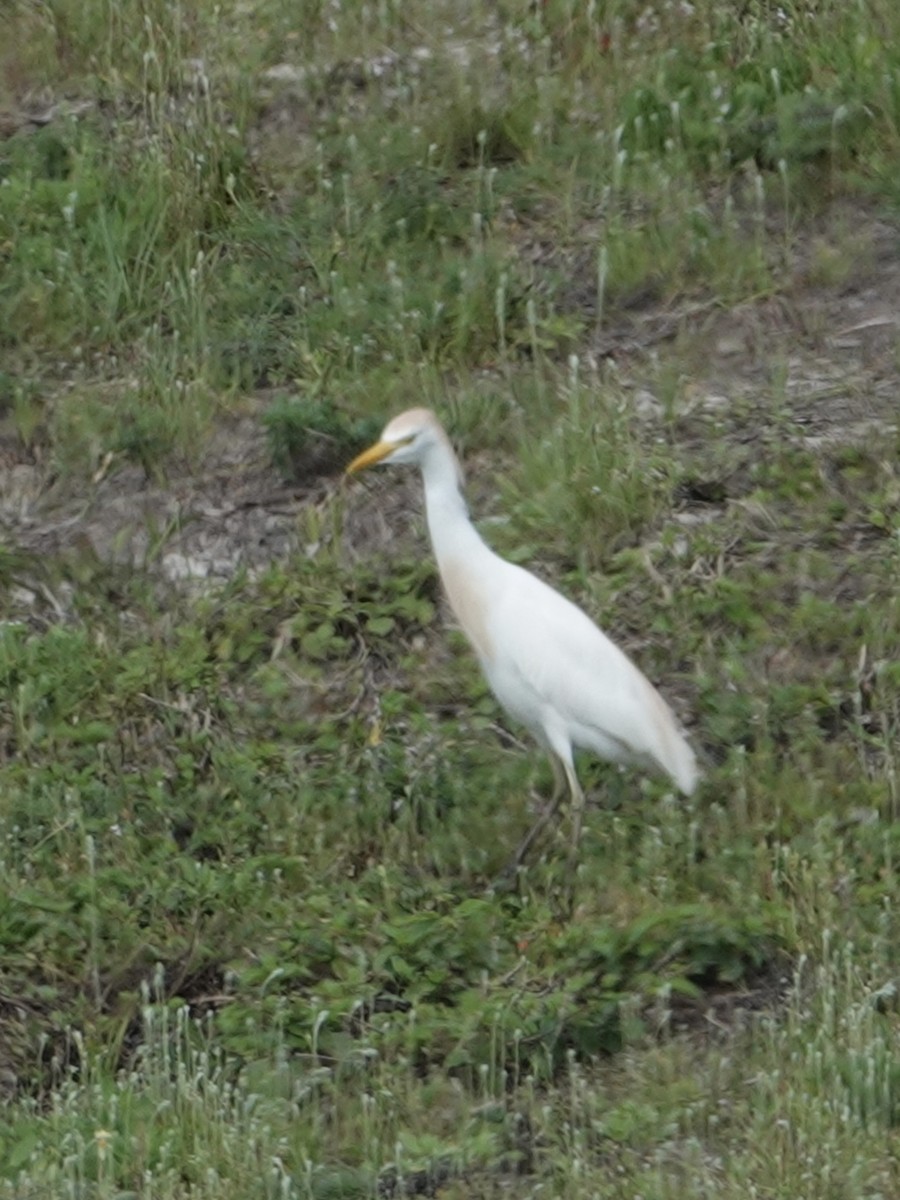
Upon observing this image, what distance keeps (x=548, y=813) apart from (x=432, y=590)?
4.04ft

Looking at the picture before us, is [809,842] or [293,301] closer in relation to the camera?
[809,842]

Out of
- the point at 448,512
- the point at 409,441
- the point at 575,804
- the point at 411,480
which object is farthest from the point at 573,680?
the point at 411,480

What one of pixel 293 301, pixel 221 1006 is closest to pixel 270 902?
pixel 221 1006

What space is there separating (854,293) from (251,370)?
2026 mm

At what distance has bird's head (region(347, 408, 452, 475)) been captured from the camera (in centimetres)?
695

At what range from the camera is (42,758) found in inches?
287

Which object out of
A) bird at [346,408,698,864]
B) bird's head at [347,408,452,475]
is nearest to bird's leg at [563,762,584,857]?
bird at [346,408,698,864]

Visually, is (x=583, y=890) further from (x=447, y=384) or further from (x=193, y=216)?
(x=193, y=216)

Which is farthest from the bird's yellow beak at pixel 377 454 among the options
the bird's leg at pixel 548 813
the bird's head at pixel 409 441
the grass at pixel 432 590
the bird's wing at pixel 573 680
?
the bird's leg at pixel 548 813

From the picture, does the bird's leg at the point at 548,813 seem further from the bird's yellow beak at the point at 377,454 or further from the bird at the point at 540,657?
the bird's yellow beak at the point at 377,454

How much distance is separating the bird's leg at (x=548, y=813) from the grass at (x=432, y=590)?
59 millimetres

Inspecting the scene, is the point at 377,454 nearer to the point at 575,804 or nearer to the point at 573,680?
the point at 573,680

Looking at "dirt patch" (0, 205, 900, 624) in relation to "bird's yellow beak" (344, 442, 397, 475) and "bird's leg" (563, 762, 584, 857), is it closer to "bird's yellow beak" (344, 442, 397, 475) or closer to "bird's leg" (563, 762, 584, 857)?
"bird's yellow beak" (344, 442, 397, 475)

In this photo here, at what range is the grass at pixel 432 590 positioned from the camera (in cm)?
565
